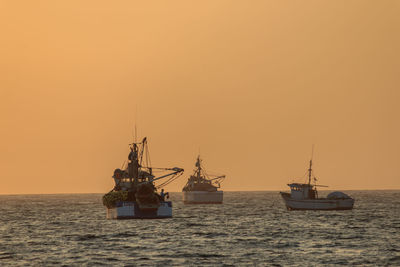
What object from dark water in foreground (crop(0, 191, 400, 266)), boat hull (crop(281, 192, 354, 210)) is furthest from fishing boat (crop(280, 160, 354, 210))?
Answer: dark water in foreground (crop(0, 191, 400, 266))

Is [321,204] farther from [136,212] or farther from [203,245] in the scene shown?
[203,245]

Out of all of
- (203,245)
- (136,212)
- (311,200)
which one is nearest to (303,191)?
(311,200)

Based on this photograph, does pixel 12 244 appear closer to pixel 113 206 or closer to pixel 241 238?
pixel 241 238

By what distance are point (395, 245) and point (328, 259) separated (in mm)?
15410

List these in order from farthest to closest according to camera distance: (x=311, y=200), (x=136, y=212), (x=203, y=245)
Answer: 1. (x=311, y=200)
2. (x=136, y=212)
3. (x=203, y=245)

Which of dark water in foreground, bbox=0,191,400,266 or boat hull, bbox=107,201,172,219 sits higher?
boat hull, bbox=107,201,172,219

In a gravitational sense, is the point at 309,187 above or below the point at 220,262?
above

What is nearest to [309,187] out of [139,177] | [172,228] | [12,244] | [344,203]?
[344,203]

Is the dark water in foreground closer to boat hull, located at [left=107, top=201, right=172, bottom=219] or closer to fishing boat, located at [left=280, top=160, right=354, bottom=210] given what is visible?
boat hull, located at [left=107, top=201, right=172, bottom=219]

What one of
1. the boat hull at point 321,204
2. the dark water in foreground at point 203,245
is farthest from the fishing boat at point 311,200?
the dark water in foreground at point 203,245

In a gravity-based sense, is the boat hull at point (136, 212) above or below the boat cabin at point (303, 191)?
below

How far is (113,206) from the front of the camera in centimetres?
12162

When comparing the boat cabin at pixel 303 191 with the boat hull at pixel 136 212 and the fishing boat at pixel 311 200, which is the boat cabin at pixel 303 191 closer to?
the fishing boat at pixel 311 200

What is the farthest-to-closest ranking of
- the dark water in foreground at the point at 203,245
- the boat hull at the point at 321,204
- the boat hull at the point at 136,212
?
the boat hull at the point at 321,204, the boat hull at the point at 136,212, the dark water in foreground at the point at 203,245
